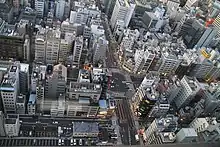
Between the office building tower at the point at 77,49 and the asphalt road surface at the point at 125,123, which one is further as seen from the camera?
the office building tower at the point at 77,49

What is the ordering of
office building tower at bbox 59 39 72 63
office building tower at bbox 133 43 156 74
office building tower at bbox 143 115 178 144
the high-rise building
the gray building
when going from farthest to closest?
office building tower at bbox 133 43 156 74, office building tower at bbox 59 39 72 63, the high-rise building, the gray building, office building tower at bbox 143 115 178 144

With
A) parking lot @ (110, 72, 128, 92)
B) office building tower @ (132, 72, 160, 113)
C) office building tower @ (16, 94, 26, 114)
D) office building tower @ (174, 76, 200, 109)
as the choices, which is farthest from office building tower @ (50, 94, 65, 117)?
office building tower @ (174, 76, 200, 109)

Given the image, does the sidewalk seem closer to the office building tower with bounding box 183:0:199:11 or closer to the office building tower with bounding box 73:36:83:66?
the office building tower with bounding box 73:36:83:66

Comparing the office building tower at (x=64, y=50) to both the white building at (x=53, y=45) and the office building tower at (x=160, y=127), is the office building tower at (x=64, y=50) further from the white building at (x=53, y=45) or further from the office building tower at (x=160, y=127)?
the office building tower at (x=160, y=127)

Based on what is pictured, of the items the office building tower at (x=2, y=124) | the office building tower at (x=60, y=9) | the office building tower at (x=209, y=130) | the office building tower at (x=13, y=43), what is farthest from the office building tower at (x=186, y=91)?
the office building tower at (x=60, y=9)

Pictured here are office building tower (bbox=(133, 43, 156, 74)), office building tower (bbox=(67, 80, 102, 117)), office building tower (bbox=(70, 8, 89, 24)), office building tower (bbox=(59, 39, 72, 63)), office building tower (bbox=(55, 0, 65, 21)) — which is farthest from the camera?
office building tower (bbox=(55, 0, 65, 21))

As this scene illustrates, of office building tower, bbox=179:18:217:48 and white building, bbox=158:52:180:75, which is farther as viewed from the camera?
office building tower, bbox=179:18:217:48
